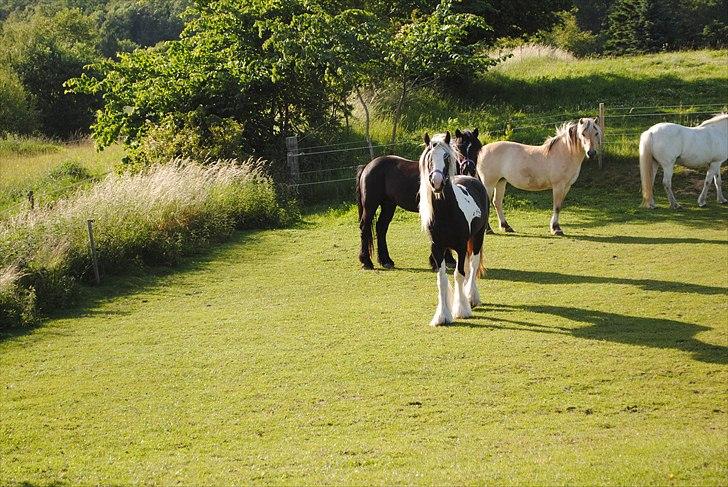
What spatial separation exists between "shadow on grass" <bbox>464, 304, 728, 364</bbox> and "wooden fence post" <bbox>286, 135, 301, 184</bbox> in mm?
9758

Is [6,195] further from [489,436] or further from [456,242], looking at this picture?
[489,436]

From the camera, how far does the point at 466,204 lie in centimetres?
918

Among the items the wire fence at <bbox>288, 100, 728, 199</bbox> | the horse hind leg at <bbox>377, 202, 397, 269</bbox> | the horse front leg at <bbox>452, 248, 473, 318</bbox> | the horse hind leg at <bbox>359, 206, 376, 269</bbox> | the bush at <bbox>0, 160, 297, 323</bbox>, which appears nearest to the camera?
the horse front leg at <bbox>452, 248, 473, 318</bbox>

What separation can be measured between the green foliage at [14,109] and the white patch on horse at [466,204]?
2852 cm

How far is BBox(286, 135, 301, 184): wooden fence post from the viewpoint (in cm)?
1861

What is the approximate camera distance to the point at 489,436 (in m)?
5.97

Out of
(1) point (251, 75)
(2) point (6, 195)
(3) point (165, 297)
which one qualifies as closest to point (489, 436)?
(3) point (165, 297)

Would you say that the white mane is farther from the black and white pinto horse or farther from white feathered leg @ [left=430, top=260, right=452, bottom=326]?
white feathered leg @ [left=430, top=260, right=452, bottom=326]

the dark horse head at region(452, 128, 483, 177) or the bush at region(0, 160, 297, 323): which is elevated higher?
the dark horse head at region(452, 128, 483, 177)

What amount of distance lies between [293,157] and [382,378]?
1179 cm

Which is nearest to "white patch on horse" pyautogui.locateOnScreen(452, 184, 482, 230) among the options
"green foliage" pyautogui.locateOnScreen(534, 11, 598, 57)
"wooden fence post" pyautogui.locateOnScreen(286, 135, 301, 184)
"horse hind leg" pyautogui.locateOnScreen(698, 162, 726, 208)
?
"horse hind leg" pyautogui.locateOnScreen(698, 162, 726, 208)

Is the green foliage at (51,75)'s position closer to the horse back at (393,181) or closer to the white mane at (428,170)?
the horse back at (393,181)

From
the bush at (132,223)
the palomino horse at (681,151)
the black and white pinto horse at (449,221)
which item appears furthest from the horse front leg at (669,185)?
the black and white pinto horse at (449,221)

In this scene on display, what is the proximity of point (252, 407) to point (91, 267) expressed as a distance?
5677mm
